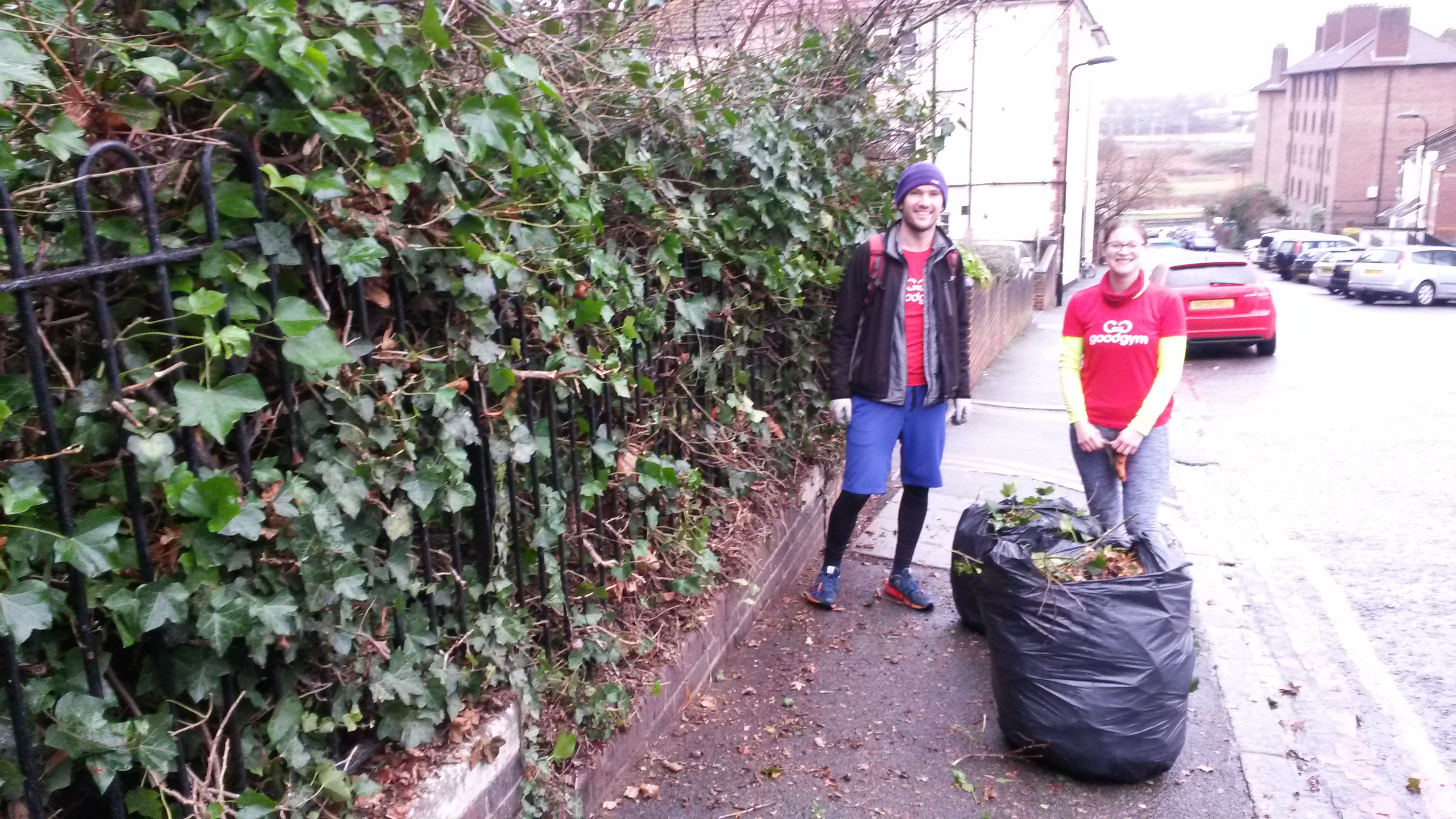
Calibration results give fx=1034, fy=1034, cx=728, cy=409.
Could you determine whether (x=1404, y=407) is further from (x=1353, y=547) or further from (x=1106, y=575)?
(x=1106, y=575)

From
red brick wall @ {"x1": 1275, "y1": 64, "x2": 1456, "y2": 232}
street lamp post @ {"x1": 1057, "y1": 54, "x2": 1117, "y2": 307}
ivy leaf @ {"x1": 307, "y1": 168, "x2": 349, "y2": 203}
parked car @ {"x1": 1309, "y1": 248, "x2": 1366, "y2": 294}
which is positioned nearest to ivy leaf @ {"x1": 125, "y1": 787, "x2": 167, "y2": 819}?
ivy leaf @ {"x1": 307, "y1": 168, "x2": 349, "y2": 203}

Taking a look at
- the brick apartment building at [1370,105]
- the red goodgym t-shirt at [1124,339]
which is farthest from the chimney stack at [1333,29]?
the red goodgym t-shirt at [1124,339]

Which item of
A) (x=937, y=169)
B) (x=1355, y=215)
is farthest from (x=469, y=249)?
(x=1355, y=215)

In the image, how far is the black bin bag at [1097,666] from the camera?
10.2 feet

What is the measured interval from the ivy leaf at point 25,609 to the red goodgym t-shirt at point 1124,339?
144 inches

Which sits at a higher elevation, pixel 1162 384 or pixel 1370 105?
pixel 1370 105

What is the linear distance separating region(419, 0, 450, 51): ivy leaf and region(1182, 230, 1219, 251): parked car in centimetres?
5116

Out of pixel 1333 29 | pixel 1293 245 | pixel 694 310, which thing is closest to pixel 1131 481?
pixel 694 310

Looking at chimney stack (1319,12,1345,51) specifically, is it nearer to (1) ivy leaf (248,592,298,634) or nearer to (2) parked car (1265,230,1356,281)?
(2) parked car (1265,230,1356,281)

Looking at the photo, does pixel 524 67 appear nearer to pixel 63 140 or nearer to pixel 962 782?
pixel 63 140

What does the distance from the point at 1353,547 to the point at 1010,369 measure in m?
6.56

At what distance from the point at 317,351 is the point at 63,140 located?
51cm

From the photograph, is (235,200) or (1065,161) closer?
(235,200)

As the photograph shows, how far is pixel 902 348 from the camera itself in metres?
4.31
